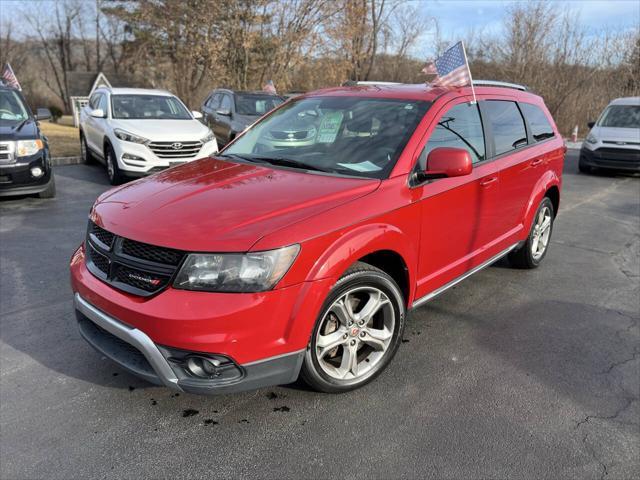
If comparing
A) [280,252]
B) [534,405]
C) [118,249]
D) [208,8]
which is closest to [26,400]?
[118,249]

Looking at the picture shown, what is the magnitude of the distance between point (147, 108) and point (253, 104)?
132 inches

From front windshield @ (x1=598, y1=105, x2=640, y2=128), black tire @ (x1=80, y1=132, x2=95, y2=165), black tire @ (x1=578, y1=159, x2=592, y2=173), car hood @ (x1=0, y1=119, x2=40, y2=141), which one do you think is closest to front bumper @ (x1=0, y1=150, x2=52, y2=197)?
car hood @ (x1=0, y1=119, x2=40, y2=141)

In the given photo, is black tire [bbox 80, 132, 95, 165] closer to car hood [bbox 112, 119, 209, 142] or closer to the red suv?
car hood [bbox 112, 119, 209, 142]

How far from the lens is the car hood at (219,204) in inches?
96.8

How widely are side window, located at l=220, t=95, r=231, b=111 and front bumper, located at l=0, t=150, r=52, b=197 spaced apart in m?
5.61

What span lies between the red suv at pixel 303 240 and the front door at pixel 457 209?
15mm

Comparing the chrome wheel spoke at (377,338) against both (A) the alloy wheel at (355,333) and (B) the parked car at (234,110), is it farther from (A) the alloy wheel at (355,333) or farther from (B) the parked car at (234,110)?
(B) the parked car at (234,110)

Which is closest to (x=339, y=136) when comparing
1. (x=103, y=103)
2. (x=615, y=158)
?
(x=103, y=103)

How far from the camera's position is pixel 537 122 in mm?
4949

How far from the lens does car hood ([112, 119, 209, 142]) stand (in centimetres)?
868

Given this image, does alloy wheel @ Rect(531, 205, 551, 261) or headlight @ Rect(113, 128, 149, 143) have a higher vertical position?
headlight @ Rect(113, 128, 149, 143)

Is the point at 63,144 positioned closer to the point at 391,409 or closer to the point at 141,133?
the point at 141,133

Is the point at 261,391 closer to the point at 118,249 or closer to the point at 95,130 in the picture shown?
the point at 118,249

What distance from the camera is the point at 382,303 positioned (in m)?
3.04
